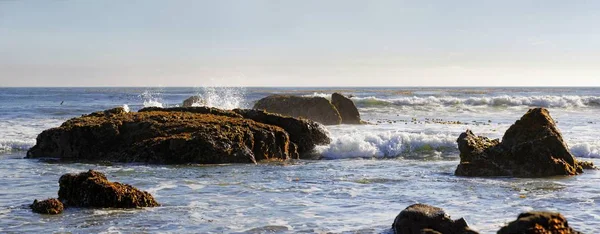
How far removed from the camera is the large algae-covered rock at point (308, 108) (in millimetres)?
27656

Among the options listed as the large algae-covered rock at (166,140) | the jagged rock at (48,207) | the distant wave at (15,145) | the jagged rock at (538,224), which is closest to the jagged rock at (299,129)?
the large algae-covered rock at (166,140)

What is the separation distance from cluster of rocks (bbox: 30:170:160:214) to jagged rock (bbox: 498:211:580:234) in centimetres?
601

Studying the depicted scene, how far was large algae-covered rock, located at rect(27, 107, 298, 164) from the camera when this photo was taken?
15.5 meters

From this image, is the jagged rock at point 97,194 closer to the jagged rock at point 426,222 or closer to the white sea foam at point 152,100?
the jagged rock at point 426,222

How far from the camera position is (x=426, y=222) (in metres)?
7.86

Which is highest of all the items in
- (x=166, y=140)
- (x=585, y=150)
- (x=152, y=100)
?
(x=166, y=140)

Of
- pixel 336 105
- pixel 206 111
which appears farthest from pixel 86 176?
pixel 336 105

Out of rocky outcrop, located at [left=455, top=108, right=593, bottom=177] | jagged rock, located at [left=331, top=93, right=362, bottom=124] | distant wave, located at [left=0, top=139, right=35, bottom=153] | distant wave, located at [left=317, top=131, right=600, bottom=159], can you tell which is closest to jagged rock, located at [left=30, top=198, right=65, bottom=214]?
rocky outcrop, located at [left=455, top=108, right=593, bottom=177]

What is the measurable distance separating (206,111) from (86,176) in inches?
346

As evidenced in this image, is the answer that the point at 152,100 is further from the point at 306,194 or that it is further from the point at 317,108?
the point at 306,194

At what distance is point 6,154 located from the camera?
1800cm

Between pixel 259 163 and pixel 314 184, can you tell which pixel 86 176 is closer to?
pixel 314 184

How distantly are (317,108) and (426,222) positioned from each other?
66.2 feet

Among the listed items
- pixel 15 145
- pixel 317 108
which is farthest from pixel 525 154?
pixel 317 108
